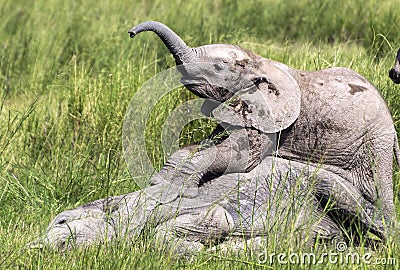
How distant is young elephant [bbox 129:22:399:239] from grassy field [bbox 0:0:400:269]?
190 mm

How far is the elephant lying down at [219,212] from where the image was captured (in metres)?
3.64

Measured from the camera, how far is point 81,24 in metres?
7.86

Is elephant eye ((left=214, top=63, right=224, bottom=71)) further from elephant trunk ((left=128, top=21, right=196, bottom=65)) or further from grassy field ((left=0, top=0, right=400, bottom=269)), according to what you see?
grassy field ((left=0, top=0, right=400, bottom=269))

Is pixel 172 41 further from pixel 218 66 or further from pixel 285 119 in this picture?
pixel 285 119

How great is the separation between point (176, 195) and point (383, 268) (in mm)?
972

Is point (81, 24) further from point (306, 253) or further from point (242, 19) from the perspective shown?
point (306, 253)

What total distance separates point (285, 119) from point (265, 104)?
0.36ft

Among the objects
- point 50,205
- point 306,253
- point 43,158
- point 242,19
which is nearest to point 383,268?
point 306,253

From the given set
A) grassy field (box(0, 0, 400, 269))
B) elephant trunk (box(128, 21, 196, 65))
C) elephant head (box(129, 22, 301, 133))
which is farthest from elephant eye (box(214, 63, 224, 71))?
grassy field (box(0, 0, 400, 269))

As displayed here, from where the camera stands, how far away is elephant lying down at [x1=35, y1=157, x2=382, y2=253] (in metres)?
3.64

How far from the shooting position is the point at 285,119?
3.70 metres

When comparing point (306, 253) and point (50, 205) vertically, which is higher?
point (306, 253)

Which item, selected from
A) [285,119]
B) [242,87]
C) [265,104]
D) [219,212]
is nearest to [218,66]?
[242,87]

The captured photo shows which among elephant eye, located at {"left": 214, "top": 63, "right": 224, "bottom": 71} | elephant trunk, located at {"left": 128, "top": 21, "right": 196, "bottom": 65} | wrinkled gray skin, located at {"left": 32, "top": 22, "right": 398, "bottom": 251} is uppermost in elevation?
elephant trunk, located at {"left": 128, "top": 21, "right": 196, "bottom": 65}
